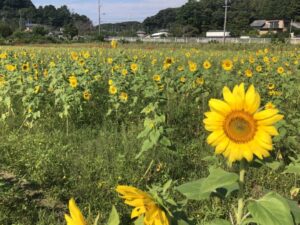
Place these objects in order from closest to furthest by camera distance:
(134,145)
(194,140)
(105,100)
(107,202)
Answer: (107,202) < (134,145) < (194,140) < (105,100)

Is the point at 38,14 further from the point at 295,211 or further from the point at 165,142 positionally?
the point at 295,211

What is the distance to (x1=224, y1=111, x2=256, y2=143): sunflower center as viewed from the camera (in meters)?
1.15

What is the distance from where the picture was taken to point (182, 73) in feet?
21.7

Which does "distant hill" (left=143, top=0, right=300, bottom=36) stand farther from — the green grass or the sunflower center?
the sunflower center

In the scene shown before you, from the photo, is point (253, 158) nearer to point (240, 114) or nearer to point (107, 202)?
point (240, 114)

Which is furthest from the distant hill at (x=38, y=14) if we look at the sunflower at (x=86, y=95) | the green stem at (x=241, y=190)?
the green stem at (x=241, y=190)

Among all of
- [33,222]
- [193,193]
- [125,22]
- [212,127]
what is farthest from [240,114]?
[125,22]

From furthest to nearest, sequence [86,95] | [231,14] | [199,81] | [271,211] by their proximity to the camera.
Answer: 1. [231,14]
2. [199,81]
3. [86,95]
4. [271,211]

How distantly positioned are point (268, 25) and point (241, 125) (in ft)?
259

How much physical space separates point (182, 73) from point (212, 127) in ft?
18.0

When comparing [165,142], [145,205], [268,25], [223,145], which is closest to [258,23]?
[268,25]

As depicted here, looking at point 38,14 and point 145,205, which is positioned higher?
point 38,14

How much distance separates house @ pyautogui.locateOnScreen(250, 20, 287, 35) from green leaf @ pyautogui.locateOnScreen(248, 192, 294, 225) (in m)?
74.6

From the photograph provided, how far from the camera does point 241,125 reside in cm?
116
